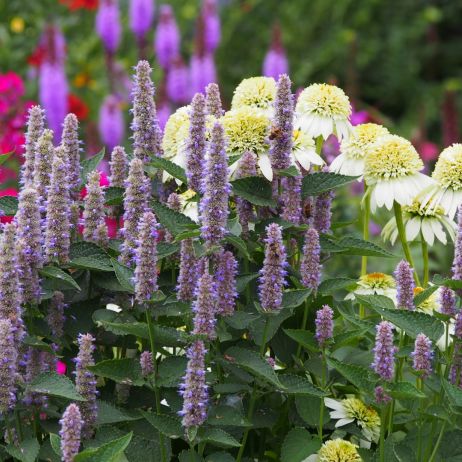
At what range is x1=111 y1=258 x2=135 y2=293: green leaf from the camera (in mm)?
1669

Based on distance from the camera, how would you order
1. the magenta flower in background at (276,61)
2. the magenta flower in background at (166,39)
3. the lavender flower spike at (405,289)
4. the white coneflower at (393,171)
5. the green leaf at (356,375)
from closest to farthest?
the green leaf at (356,375) → the lavender flower spike at (405,289) → the white coneflower at (393,171) → the magenta flower in background at (276,61) → the magenta flower in background at (166,39)

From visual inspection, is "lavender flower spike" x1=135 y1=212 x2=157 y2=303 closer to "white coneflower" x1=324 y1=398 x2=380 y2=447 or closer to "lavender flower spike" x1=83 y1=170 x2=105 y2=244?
"lavender flower spike" x1=83 y1=170 x2=105 y2=244

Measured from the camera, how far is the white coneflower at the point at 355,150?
217cm

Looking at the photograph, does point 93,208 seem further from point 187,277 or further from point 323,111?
point 323,111

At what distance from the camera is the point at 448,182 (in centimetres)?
208

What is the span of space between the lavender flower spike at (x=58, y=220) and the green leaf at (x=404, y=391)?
57cm

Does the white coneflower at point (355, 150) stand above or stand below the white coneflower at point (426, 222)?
above

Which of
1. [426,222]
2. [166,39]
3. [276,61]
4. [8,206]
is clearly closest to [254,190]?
[8,206]

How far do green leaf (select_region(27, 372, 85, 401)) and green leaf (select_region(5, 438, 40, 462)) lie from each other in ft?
0.31

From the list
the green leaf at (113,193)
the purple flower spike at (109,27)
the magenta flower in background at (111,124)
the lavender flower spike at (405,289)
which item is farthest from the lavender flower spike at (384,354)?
the purple flower spike at (109,27)

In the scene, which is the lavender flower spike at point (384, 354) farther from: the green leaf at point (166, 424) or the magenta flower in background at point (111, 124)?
the magenta flower in background at point (111, 124)

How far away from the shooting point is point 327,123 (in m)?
2.14

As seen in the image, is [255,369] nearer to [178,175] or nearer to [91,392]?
[91,392]

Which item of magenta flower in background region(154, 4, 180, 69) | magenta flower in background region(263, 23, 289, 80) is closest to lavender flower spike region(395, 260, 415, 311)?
magenta flower in background region(263, 23, 289, 80)
